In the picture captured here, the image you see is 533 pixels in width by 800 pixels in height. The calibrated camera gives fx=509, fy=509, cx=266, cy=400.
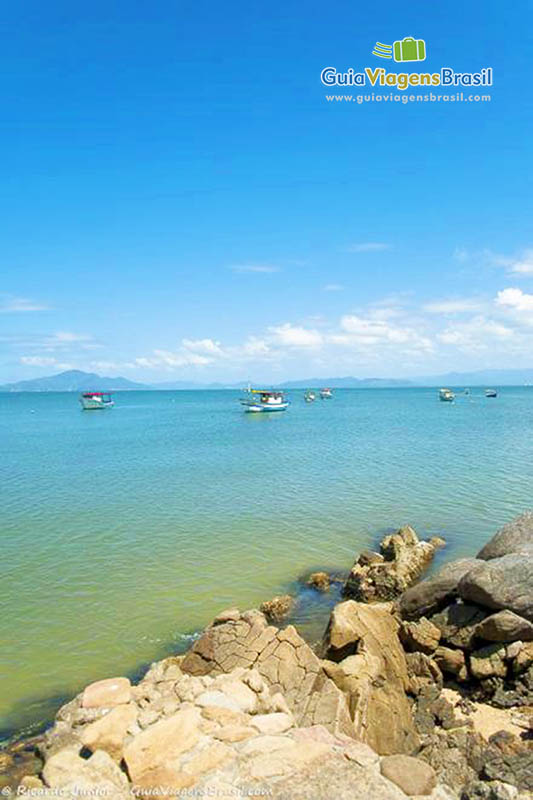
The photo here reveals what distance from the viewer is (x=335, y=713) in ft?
30.6

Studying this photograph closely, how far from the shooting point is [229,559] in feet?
70.1

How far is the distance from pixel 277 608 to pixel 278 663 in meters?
6.02

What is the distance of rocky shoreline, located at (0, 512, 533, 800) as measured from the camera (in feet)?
23.7

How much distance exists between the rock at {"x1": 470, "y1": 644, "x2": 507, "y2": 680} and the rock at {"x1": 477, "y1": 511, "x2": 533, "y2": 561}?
14.8 ft

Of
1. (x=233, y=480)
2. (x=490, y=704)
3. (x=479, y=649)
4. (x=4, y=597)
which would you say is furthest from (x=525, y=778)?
(x=233, y=480)

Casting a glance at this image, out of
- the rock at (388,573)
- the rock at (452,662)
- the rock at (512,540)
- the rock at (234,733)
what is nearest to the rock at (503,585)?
the rock at (452,662)

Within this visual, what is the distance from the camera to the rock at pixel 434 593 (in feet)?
47.8

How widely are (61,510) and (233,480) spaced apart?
41.4ft

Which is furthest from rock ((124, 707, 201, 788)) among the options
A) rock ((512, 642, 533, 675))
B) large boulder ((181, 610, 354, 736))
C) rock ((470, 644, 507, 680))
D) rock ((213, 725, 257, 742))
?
rock ((512, 642, 533, 675))

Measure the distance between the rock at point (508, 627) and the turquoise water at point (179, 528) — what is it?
18.5 feet

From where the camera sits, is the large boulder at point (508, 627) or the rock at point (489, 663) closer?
the rock at point (489, 663)

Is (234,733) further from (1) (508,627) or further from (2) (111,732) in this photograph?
(1) (508,627)

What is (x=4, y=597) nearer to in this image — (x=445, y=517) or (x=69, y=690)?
(x=69, y=690)

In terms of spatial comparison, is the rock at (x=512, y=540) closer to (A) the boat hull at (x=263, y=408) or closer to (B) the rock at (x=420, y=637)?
(B) the rock at (x=420, y=637)
